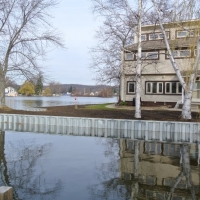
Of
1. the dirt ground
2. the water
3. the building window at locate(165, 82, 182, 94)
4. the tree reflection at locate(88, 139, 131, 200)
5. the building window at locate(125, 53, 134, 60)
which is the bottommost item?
the tree reflection at locate(88, 139, 131, 200)

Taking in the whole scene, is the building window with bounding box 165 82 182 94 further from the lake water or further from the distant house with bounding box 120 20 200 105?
the lake water

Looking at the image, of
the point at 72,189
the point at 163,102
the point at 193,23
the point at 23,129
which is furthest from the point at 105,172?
the point at 163,102

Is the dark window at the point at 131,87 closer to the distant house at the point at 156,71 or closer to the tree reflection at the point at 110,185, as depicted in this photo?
the distant house at the point at 156,71

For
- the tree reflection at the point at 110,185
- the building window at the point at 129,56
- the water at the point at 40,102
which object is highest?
the building window at the point at 129,56

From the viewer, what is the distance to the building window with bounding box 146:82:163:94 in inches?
1070

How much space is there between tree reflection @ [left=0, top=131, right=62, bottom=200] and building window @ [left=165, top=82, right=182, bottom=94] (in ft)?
56.9

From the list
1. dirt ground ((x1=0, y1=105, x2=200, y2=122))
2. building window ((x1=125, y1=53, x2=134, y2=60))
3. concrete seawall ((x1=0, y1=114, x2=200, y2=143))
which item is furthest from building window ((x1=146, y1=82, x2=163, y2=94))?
concrete seawall ((x1=0, y1=114, x2=200, y2=143))

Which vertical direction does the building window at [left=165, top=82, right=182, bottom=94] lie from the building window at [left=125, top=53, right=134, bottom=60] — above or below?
below

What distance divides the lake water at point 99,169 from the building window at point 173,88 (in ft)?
45.9

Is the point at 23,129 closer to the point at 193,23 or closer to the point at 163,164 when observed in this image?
the point at 163,164

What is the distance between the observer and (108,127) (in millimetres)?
15117

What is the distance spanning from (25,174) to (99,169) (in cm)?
230

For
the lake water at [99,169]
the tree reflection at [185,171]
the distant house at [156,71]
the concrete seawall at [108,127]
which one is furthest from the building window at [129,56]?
the tree reflection at [185,171]

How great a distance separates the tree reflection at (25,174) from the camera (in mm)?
7035
